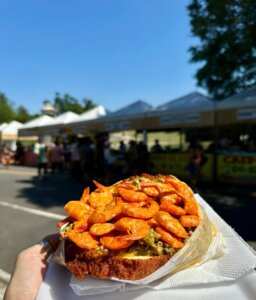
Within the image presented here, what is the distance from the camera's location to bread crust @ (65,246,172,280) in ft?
4.70

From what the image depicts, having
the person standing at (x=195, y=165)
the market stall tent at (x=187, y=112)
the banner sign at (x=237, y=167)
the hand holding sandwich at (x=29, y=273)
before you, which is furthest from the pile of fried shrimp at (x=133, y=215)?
the banner sign at (x=237, y=167)

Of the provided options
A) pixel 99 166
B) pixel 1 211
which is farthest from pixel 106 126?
pixel 1 211

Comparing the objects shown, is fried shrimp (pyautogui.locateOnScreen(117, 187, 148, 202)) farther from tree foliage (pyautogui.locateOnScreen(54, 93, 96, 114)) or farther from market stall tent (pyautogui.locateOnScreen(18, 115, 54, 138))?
tree foliage (pyautogui.locateOnScreen(54, 93, 96, 114))

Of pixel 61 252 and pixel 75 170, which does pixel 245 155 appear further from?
pixel 61 252

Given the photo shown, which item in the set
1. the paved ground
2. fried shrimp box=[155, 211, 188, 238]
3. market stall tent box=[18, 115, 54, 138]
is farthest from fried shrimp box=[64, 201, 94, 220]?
market stall tent box=[18, 115, 54, 138]

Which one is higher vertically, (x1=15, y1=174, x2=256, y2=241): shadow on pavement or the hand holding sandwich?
the hand holding sandwich

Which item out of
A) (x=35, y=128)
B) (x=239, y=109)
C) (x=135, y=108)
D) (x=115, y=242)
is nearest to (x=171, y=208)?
(x=115, y=242)

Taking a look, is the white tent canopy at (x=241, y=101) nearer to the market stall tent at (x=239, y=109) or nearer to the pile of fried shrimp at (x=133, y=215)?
the market stall tent at (x=239, y=109)

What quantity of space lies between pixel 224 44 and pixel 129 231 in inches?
487

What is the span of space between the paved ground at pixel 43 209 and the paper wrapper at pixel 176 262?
2.61 m

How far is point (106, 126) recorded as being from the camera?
14.6m

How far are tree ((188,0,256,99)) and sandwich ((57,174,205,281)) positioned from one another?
9554mm

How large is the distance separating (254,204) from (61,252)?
289 inches

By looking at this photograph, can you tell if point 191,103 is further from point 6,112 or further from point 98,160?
point 6,112
